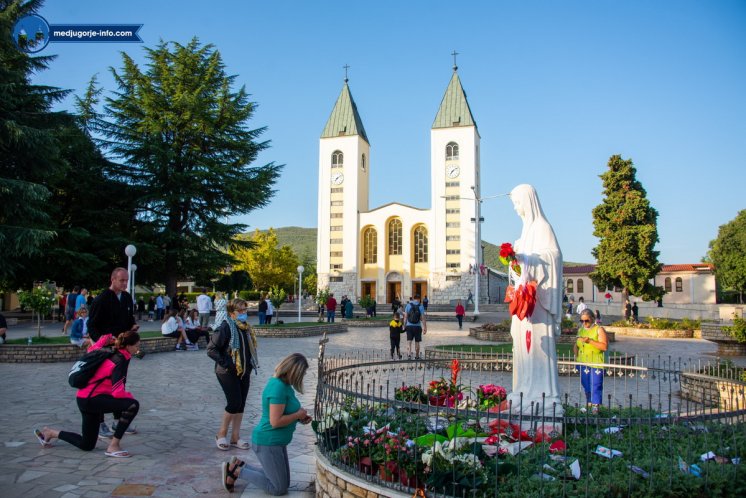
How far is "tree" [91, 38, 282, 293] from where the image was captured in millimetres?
32031

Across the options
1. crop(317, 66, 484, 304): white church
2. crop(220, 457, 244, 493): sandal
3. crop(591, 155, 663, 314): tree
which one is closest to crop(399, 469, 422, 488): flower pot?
crop(220, 457, 244, 493): sandal

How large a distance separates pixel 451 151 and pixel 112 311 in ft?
184

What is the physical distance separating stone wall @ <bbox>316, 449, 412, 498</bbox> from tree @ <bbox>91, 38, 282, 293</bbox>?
28.2m

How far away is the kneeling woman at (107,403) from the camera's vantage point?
593cm

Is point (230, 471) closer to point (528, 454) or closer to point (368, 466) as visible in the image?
point (368, 466)

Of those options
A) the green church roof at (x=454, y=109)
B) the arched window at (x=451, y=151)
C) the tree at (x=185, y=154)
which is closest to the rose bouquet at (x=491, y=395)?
the tree at (x=185, y=154)

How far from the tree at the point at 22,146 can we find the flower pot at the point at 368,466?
20.7 meters

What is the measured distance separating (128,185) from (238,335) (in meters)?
28.9

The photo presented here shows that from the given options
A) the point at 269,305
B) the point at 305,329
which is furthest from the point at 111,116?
the point at 305,329

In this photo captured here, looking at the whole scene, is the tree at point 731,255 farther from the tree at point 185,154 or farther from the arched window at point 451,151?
the tree at point 185,154

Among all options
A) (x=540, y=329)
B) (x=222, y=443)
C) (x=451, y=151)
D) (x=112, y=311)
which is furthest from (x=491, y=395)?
(x=451, y=151)

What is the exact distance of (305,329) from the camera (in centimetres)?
2438

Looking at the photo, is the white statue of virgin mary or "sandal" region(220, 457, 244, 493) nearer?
"sandal" region(220, 457, 244, 493)

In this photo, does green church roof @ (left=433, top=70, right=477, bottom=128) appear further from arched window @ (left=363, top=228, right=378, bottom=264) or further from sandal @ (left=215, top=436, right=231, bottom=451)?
sandal @ (left=215, top=436, right=231, bottom=451)
